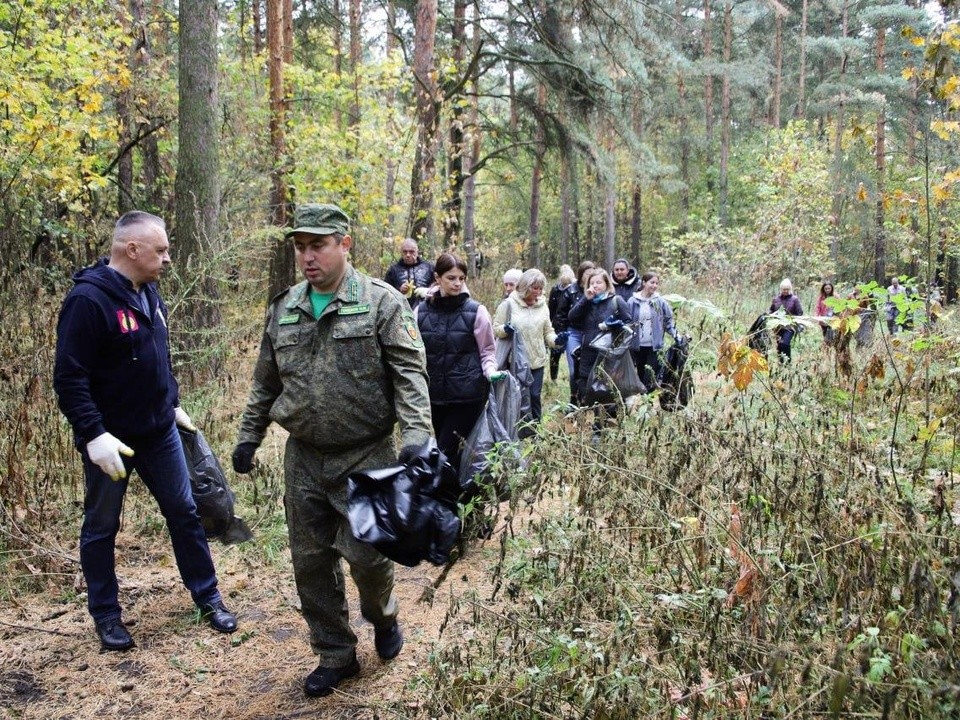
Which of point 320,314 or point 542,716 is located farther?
point 320,314

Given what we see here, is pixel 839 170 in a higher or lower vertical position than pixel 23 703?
higher

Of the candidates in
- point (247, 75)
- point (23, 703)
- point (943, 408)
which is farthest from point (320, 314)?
point (247, 75)

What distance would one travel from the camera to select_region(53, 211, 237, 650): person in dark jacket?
3445mm

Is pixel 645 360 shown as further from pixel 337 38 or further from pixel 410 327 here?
pixel 337 38

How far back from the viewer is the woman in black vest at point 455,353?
5.21 meters

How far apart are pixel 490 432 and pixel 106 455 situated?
2.30 m

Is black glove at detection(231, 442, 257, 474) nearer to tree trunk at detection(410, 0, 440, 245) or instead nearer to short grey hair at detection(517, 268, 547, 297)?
short grey hair at detection(517, 268, 547, 297)

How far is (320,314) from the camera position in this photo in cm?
331

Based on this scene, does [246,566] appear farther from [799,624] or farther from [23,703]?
[799,624]

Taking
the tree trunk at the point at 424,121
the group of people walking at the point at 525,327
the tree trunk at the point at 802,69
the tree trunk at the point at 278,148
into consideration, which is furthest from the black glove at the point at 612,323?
the tree trunk at the point at 802,69

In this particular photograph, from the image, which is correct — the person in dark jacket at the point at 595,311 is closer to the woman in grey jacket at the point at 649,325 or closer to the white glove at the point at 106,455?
the woman in grey jacket at the point at 649,325

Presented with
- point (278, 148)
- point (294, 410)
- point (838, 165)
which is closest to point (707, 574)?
point (294, 410)

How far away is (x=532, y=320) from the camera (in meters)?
7.67

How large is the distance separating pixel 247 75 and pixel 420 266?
6.90 metres
